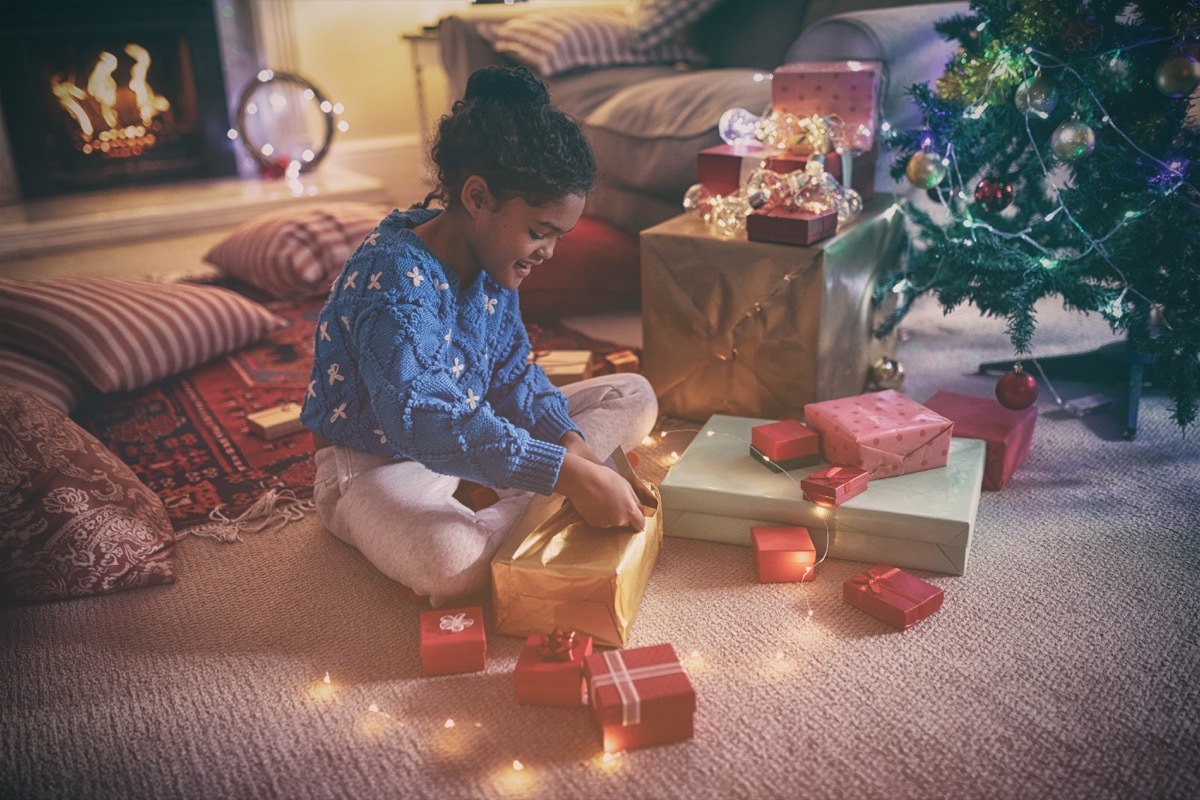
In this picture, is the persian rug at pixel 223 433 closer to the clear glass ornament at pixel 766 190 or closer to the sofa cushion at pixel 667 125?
the sofa cushion at pixel 667 125

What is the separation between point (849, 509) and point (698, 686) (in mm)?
344

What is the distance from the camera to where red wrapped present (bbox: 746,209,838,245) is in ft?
4.97

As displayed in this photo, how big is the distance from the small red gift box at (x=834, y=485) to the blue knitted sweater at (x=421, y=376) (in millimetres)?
349

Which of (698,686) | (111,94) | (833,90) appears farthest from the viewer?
(111,94)

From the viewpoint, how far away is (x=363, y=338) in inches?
46.1

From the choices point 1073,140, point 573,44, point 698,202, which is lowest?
point 698,202

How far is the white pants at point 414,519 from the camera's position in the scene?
3.83 ft

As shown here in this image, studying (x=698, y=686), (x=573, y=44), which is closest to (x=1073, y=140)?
(x=698, y=686)

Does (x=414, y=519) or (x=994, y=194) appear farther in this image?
(x=994, y=194)

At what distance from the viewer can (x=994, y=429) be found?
1.46m

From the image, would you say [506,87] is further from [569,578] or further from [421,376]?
[569,578]

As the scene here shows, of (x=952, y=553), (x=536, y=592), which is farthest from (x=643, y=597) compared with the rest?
(x=952, y=553)

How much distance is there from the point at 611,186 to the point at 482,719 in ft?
5.40

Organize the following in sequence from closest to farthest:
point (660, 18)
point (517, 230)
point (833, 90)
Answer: point (517, 230), point (833, 90), point (660, 18)
